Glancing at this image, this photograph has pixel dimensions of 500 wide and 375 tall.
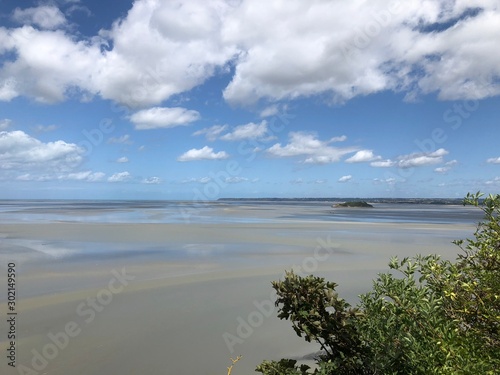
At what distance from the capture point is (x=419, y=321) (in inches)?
114

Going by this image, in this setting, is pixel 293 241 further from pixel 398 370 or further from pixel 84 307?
pixel 398 370

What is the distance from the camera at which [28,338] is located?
7.57 metres

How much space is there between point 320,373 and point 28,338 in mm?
6827

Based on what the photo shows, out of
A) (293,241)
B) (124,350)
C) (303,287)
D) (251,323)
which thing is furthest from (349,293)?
(293,241)
